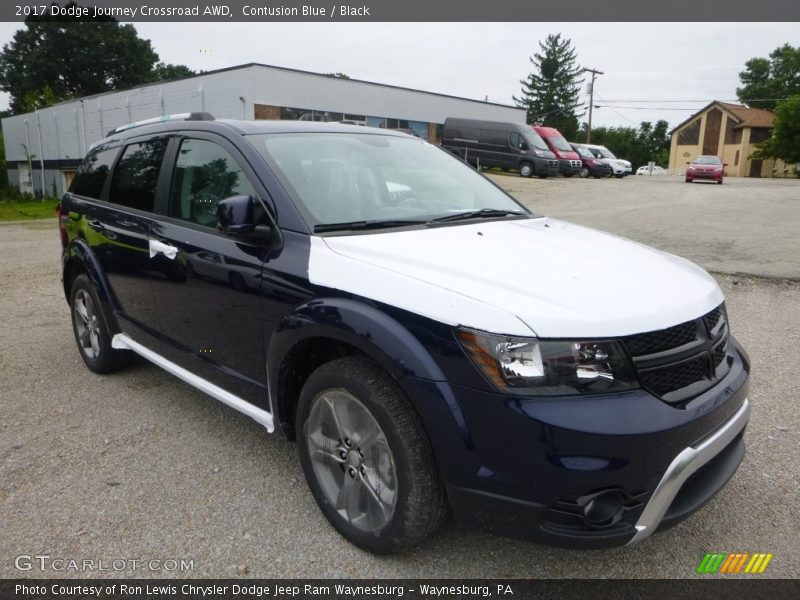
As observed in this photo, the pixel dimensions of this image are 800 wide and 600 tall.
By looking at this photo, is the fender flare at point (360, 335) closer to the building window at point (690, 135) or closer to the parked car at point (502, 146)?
the parked car at point (502, 146)

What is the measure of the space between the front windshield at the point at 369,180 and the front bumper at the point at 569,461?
121 cm

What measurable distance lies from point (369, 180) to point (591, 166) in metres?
31.0

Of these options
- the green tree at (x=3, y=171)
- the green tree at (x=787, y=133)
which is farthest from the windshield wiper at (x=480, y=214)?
the green tree at (x=3, y=171)

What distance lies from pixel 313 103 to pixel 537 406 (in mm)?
29515

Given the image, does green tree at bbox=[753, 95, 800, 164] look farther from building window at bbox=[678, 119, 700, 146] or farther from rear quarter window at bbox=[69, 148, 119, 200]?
rear quarter window at bbox=[69, 148, 119, 200]

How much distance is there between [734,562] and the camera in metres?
2.56

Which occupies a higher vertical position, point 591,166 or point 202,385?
point 591,166

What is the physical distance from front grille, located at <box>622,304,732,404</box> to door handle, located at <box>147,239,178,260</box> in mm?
2375

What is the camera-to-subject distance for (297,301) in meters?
2.67

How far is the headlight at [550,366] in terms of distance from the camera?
2.07m

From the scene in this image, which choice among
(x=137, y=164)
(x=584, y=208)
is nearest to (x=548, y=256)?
(x=137, y=164)

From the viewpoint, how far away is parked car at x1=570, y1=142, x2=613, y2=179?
3206 cm

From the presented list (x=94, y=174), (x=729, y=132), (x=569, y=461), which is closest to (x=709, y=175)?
(x=94, y=174)

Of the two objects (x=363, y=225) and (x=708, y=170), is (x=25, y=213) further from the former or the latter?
(x=708, y=170)
